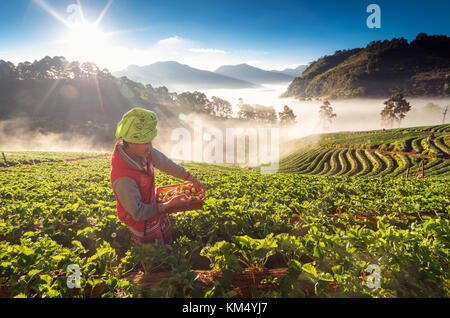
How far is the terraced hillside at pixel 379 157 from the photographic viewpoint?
42812 millimetres

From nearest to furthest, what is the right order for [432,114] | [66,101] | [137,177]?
[137,177] → [66,101] → [432,114]

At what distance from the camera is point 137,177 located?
3.17 meters

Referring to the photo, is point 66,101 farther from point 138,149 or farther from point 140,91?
point 138,149

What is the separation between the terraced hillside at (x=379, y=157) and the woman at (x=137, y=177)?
4838 cm

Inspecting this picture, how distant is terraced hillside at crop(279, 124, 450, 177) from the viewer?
4281cm

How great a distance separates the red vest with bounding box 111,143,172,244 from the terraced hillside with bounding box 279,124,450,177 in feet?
158

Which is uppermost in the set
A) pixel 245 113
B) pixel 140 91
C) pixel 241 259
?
pixel 140 91

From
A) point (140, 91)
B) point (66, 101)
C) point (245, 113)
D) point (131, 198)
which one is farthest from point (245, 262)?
point (245, 113)

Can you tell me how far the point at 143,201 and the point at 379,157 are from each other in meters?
64.4

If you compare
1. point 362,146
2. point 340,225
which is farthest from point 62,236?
point 362,146

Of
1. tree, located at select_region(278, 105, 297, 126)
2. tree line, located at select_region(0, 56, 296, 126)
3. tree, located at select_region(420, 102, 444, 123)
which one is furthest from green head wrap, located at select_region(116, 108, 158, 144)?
tree, located at select_region(420, 102, 444, 123)

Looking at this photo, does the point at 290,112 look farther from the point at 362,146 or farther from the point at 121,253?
the point at 121,253

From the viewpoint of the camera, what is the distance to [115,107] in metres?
100

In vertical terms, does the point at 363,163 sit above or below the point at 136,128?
below
